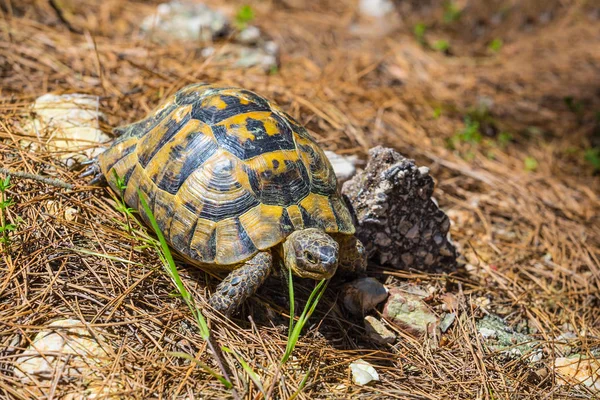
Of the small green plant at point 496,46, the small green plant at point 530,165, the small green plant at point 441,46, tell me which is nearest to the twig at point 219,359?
the small green plant at point 530,165

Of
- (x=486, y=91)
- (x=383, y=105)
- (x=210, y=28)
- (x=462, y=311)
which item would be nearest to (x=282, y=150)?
(x=462, y=311)

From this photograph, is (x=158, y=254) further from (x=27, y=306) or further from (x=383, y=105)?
(x=383, y=105)

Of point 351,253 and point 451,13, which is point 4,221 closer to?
point 351,253

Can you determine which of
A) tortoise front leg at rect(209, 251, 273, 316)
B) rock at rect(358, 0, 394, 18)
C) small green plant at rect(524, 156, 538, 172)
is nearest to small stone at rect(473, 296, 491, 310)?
tortoise front leg at rect(209, 251, 273, 316)

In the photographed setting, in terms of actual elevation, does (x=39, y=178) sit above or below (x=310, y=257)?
above

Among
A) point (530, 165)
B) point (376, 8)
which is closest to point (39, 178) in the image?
point (530, 165)

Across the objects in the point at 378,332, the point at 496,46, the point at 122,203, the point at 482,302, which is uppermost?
the point at 496,46

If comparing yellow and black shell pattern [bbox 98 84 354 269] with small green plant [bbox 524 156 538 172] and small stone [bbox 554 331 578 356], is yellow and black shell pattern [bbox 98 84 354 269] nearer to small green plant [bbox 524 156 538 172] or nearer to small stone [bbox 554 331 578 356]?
small stone [bbox 554 331 578 356]

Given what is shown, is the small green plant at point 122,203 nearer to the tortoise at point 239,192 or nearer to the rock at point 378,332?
the tortoise at point 239,192
